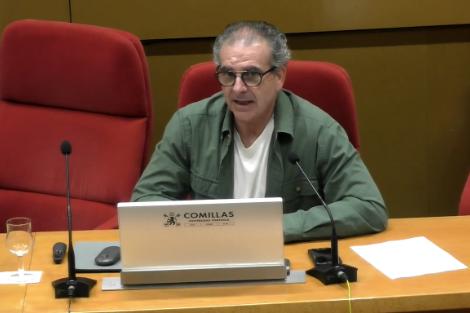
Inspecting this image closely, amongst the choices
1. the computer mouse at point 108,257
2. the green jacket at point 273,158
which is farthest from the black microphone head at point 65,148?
the green jacket at point 273,158

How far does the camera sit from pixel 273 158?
88.4 inches

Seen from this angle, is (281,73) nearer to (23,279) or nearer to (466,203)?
(466,203)

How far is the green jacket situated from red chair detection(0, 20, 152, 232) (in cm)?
29

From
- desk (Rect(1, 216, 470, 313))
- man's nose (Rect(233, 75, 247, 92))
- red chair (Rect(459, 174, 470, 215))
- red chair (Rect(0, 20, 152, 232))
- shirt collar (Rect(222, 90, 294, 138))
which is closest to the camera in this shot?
desk (Rect(1, 216, 470, 313))

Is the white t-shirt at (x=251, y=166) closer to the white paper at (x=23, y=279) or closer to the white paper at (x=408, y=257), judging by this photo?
the white paper at (x=408, y=257)

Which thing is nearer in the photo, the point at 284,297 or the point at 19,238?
the point at 284,297

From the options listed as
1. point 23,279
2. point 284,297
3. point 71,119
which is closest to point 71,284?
point 23,279

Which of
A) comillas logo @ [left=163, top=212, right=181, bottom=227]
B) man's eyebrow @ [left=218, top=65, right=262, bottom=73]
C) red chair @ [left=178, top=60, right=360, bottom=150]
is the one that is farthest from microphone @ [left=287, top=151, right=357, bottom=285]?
red chair @ [left=178, top=60, right=360, bottom=150]

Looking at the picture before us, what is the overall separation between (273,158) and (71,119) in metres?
0.78

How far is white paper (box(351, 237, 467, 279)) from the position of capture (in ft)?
5.80

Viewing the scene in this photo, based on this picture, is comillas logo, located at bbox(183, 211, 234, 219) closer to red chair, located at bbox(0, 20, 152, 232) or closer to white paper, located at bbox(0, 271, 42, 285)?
white paper, located at bbox(0, 271, 42, 285)

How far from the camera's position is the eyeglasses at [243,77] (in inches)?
83.9

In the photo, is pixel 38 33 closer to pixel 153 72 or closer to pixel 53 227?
pixel 53 227

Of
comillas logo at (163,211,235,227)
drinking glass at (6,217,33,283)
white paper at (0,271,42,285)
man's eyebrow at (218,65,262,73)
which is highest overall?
man's eyebrow at (218,65,262,73)
